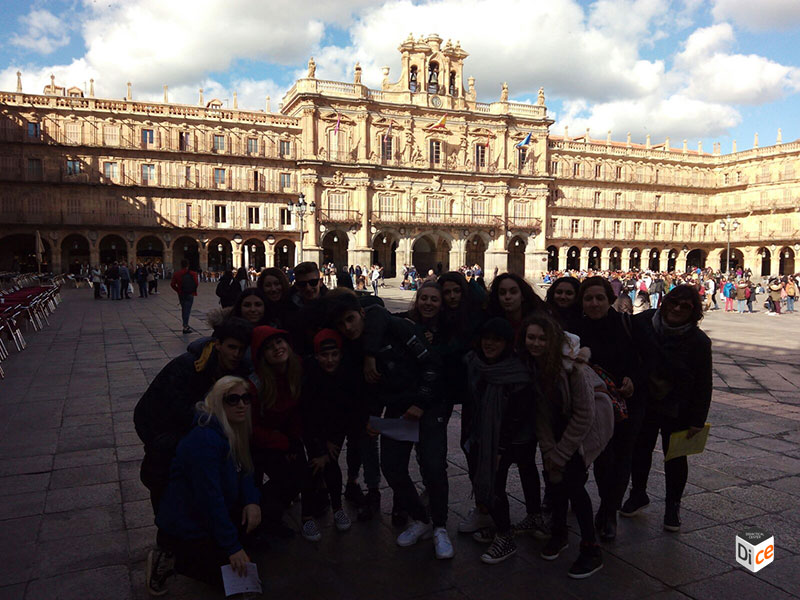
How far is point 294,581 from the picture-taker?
3.05 m

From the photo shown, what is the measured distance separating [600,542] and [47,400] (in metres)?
6.16

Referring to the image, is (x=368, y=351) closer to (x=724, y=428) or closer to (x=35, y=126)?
(x=724, y=428)

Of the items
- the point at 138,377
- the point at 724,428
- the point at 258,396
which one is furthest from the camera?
the point at 138,377

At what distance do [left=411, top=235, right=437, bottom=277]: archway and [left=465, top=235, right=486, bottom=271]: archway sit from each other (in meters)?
2.89

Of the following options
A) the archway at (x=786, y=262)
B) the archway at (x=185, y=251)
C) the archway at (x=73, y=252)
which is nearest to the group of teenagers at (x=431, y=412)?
the archway at (x=185, y=251)

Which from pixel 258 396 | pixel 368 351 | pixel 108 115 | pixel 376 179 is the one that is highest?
pixel 108 115

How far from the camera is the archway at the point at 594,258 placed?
162 ft

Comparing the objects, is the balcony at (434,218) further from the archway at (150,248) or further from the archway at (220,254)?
the archway at (150,248)

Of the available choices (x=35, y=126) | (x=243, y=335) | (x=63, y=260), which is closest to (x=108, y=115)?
(x=35, y=126)

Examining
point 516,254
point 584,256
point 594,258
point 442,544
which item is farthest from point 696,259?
point 442,544

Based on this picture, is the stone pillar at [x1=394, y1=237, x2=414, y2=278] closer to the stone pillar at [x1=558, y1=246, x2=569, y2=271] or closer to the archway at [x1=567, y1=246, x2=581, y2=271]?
the stone pillar at [x1=558, y1=246, x2=569, y2=271]

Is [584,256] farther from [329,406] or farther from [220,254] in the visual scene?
[329,406]

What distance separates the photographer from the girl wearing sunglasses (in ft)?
9.17

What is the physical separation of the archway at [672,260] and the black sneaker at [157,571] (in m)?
54.4
